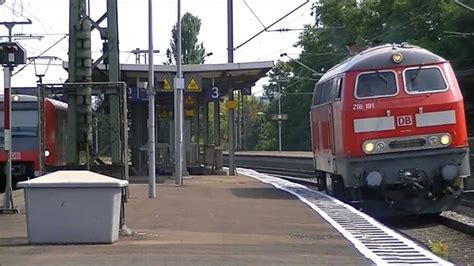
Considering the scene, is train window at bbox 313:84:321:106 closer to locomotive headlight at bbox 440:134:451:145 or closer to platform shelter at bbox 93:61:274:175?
locomotive headlight at bbox 440:134:451:145

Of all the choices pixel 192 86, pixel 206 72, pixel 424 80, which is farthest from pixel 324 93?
pixel 206 72

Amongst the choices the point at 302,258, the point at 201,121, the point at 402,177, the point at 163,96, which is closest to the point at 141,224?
the point at 302,258

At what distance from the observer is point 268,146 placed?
326ft

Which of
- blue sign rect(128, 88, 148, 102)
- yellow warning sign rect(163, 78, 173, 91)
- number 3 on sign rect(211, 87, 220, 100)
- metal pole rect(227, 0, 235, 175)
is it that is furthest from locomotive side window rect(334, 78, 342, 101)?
metal pole rect(227, 0, 235, 175)

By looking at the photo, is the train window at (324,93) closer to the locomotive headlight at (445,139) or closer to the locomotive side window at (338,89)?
the locomotive side window at (338,89)

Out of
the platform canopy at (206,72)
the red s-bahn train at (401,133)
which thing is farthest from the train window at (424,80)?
the platform canopy at (206,72)

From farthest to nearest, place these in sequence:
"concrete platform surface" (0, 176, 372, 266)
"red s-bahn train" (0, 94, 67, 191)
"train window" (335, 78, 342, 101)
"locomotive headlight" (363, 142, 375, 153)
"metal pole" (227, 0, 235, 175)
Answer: "metal pole" (227, 0, 235, 175)
"red s-bahn train" (0, 94, 67, 191)
"train window" (335, 78, 342, 101)
"locomotive headlight" (363, 142, 375, 153)
"concrete platform surface" (0, 176, 372, 266)

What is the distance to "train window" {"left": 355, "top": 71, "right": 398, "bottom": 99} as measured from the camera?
17.3 m

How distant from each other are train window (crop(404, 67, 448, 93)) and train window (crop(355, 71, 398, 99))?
0.97 feet

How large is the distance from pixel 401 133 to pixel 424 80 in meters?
1.23

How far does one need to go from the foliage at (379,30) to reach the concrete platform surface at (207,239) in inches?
803

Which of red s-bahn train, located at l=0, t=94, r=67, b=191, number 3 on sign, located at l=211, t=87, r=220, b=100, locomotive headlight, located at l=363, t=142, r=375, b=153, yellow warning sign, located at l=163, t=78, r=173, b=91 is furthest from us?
number 3 on sign, located at l=211, t=87, r=220, b=100

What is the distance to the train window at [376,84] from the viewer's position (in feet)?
56.7

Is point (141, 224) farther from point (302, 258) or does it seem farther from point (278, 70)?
point (278, 70)
